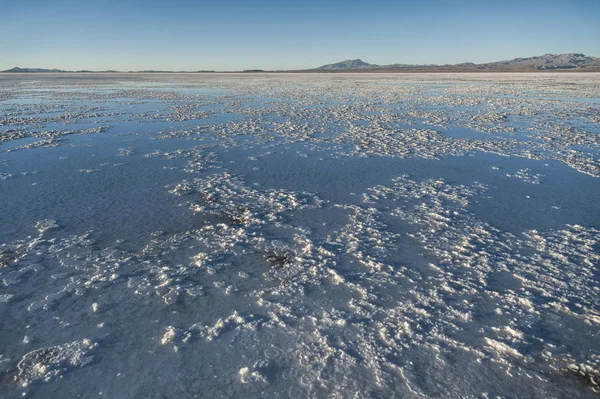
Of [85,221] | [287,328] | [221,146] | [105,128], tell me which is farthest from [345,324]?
[105,128]

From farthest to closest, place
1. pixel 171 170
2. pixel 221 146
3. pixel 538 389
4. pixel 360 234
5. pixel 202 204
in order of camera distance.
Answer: pixel 221 146
pixel 171 170
pixel 202 204
pixel 360 234
pixel 538 389

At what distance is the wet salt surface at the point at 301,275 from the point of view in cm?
318

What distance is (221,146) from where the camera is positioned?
1145cm

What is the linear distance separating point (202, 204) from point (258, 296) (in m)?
3.11

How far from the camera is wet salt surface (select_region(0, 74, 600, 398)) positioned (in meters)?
3.18

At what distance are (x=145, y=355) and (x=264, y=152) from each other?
779cm

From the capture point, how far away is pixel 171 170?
898 centimetres

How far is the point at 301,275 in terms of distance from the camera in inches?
182

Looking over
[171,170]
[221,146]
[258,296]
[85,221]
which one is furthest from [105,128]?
[258,296]

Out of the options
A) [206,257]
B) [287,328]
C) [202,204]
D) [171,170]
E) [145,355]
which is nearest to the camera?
[145,355]

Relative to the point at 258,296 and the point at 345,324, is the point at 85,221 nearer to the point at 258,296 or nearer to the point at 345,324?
the point at 258,296

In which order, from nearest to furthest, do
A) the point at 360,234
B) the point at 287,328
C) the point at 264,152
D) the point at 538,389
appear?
the point at 538,389
the point at 287,328
the point at 360,234
the point at 264,152

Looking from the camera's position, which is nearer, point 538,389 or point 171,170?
point 538,389

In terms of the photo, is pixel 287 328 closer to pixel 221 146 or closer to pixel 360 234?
pixel 360 234
